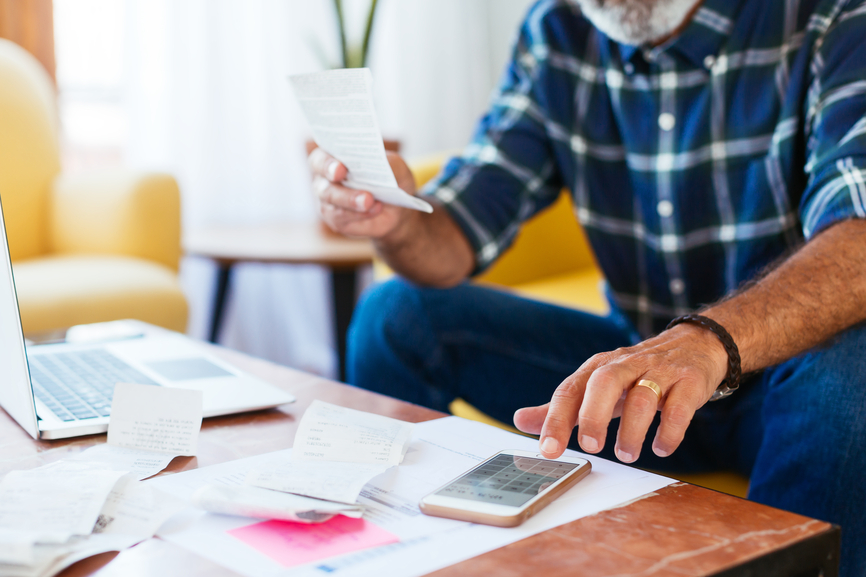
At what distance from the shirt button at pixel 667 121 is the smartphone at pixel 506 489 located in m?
0.62

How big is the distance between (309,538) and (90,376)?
411 millimetres

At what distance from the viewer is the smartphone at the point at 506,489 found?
406mm

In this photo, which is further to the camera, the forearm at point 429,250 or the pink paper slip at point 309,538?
the forearm at point 429,250

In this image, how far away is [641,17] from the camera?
0.96 metres

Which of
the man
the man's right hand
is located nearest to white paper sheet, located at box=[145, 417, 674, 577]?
the man

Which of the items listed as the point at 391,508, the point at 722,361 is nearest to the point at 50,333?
the point at 391,508

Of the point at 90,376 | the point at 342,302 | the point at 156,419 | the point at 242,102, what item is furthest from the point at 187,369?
the point at 242,102

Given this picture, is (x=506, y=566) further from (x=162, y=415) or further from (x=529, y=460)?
(x=162, y=415)

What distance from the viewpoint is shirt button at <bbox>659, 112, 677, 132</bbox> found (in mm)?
975

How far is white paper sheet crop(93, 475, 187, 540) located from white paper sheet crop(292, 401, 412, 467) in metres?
0.10

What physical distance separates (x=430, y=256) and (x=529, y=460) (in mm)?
546

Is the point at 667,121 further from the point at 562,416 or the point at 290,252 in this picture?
the point at 290,252

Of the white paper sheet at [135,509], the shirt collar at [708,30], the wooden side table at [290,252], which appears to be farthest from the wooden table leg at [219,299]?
the white paper sheet at [135,509]

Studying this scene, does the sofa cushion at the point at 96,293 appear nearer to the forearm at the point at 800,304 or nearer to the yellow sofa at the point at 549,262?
the yellow sofa at the point at 549,262
